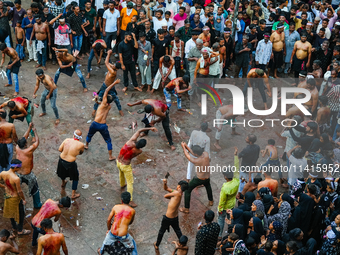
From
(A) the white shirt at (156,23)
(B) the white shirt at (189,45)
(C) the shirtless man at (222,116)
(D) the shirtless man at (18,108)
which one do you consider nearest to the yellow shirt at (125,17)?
(A) the white shirt at (156,23)

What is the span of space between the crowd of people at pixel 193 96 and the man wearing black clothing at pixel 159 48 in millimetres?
29

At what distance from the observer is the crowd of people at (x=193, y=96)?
719 cm

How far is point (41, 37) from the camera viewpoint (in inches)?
513

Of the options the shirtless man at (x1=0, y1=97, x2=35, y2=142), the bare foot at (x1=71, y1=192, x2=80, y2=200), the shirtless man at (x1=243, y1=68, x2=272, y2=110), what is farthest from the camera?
the shirtless man at (x1=243, y1=68, x2=272, y2=110)

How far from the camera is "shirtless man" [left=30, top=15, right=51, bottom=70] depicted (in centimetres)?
1295

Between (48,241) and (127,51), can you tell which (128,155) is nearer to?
(48,241)

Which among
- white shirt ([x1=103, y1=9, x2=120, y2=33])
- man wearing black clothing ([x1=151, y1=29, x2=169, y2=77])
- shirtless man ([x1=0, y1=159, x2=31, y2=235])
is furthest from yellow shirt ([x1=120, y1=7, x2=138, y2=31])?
shirtless man ([x1=0, y1=159, x2=31, y2=235])

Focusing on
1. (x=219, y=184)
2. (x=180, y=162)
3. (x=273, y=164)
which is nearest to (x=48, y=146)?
(x=180, y=162)

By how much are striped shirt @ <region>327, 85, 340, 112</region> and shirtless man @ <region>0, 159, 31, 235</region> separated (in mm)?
7380

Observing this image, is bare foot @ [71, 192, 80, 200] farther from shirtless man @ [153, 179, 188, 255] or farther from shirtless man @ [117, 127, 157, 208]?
shirtless man @ [153, 179, 188, 255]

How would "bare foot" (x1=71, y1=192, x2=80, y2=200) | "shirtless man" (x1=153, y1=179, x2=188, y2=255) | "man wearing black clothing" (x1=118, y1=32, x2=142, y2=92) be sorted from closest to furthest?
"shirtless man" (x1=153, y1=179, x2=188, y2=255) < "bare foot" (x1=71, y1=192, x2=80, y2=200) < "man wearing black clothing" (x1=118, y1=32, x2=142, y2=92)

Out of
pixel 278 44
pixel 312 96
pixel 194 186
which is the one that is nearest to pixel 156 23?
pixel 278 44

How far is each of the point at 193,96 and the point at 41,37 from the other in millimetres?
4794

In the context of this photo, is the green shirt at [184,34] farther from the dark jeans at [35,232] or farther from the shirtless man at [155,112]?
the dark jeans at [35,232]
